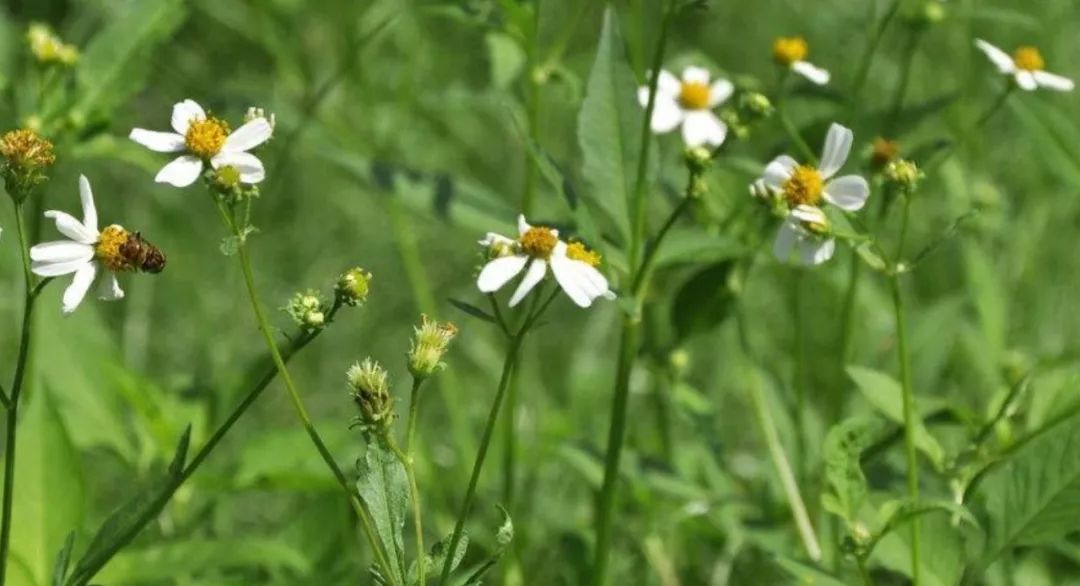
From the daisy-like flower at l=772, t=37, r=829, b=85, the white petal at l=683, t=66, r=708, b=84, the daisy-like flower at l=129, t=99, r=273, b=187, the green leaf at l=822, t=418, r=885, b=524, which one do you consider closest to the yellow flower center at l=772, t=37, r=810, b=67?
the daisy-like flower at l=772, t=37, r=829, b=85

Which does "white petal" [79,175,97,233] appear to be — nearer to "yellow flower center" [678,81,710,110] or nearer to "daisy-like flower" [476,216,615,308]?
"daisy-like flower" [476,216,615,308]

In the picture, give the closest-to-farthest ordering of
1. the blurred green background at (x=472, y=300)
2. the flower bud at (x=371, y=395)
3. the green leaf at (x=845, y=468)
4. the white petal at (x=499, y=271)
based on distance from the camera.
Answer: the flower bud at (x=371, y=395) < the white petal at (x=499, y=271) < the green leaf at (x=845, y=468) < the blurred green background at (x=472, y=300)

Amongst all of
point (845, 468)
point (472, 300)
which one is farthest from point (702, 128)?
point (472, 300)

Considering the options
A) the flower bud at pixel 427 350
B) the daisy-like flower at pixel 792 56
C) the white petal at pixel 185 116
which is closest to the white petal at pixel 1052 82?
the daisy-like flower at pixel 792 56

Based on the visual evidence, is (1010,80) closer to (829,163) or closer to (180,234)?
(829,163)

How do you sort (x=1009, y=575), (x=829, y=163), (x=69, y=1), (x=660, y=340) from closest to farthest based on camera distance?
(x=829, y=163)
(x=1009, y=575)
(x=660, y=340)
(x=69, y=1)

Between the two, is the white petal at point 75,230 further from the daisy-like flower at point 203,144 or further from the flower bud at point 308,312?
the flower bud at point 308,312

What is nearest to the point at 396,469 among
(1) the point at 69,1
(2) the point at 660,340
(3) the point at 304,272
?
(2) the point at 660,340
